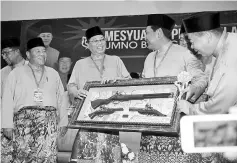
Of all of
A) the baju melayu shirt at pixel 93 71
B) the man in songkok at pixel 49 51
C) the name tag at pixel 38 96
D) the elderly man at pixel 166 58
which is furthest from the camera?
the man in songkok at pixel 49 51

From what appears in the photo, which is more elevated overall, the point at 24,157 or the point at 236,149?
the point at 236,149

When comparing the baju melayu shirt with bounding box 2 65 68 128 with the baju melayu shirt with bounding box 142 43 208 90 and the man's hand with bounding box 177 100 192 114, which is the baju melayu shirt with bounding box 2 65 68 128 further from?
the man's hand with bounding box 177 100 192 114

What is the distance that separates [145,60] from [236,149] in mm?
1999

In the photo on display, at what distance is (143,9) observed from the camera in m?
2.64

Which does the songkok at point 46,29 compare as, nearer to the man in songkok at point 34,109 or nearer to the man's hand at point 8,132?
the man in songkok at point 34,109

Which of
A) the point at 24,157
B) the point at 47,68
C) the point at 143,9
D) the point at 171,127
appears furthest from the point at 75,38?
the point at 171,127

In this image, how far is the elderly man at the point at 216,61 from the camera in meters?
1.75

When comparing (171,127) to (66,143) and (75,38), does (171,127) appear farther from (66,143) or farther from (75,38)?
(75,38)

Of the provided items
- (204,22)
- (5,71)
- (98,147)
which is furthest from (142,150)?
(5,71)

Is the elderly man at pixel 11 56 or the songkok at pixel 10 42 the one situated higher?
the songkok at pixel 10 42

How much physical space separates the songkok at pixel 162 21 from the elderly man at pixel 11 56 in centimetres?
121

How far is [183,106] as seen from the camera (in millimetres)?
1891

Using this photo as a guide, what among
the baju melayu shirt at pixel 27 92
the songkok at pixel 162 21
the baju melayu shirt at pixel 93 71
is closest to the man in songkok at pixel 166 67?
the songkok at pixel 162 21

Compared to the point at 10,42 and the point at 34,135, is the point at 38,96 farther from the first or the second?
the point at 10,42
